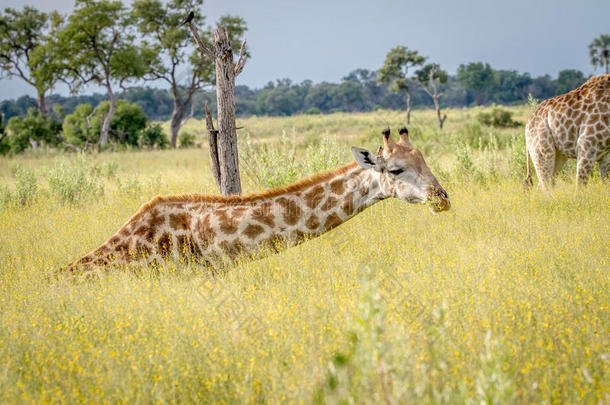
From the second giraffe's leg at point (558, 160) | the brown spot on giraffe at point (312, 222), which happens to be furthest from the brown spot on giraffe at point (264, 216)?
the second giraffe's leg at point (558, 160)

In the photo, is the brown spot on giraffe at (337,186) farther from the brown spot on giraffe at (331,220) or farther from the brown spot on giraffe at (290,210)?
the brown spot on giraffe at (290,210)

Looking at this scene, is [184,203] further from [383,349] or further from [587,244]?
[587,244]

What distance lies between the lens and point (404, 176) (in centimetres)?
511

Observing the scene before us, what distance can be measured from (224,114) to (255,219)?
96.9 inches

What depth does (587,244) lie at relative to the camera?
18.4 feet

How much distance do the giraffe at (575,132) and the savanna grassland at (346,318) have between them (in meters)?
1.06

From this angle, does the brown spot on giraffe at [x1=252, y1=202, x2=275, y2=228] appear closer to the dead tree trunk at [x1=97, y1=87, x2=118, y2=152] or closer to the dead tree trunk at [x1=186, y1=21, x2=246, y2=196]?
the dead tree trunk at [x1=186, y1=21, x2=246, y2=196]

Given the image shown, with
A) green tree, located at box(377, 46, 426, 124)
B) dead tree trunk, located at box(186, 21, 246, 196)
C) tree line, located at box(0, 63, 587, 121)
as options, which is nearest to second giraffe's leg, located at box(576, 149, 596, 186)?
dead tree trunk, located at box(186, 21, 246, 196)

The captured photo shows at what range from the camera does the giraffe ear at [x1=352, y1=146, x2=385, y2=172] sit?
502 cm

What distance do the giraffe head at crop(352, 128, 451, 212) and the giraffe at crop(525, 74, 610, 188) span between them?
475cm

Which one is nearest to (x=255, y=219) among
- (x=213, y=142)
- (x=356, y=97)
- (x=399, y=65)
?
(x=213, y=142)

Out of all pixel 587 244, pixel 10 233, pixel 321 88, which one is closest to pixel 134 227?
pixel 10 233

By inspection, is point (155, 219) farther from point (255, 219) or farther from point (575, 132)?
→ point (575, 132)

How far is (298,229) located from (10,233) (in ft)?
17.7
